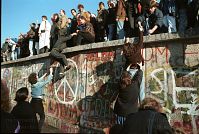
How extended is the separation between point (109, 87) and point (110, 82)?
0.50ft

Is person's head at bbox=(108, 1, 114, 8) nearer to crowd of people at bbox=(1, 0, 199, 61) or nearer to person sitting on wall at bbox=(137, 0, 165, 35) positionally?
crowd of people at bbox=(1, 0, 199, 61)

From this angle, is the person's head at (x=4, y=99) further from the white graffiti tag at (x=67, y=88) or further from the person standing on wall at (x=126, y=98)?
the white graffiti tag at (x=67, y=88)

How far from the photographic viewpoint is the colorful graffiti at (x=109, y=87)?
26.8ft

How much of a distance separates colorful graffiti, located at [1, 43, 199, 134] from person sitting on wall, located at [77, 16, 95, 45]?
1.95 ft

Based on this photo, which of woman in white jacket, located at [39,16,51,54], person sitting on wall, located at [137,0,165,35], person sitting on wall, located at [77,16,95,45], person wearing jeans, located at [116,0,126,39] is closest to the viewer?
person sitting on wall, located at [137,0,165,35]

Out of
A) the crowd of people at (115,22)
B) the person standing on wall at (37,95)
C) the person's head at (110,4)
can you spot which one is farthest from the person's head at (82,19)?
the person standing on wall at (37,95)

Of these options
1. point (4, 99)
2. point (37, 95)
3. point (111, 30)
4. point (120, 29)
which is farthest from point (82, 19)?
point (4, 99)

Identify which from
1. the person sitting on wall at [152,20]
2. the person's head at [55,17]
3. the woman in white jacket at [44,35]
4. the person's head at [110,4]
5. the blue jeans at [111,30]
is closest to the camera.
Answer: the person sitting on wall at [152,20]

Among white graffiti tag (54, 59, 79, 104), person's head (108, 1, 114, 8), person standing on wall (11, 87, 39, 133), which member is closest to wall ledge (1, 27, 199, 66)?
white graffiti tag (54, 59, 79, 104)

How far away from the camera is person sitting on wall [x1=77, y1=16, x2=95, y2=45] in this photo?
37.4ft

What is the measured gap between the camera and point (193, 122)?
7.93m

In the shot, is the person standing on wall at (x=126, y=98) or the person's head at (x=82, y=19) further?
the person's head at (x=82, y=19)

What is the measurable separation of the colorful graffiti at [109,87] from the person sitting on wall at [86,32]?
1.95 ft

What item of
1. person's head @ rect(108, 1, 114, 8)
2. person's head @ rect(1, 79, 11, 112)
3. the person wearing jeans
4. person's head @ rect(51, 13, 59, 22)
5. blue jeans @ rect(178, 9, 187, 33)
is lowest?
person's head @ rect(1, 79, 11, 112)
